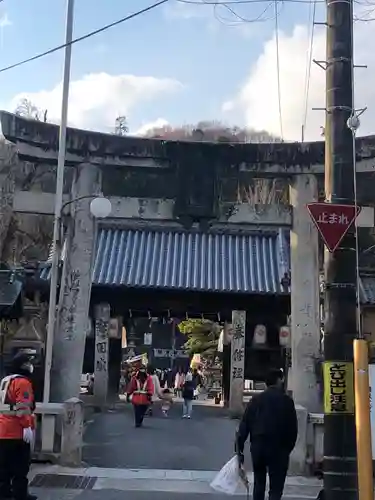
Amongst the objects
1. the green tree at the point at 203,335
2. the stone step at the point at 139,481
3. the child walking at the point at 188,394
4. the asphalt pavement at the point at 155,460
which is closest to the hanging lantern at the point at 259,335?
the child walking at the point at 188,394

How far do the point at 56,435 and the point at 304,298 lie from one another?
190 inches

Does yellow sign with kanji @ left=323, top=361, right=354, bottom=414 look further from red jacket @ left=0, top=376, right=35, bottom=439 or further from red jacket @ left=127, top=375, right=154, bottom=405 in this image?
red jacket @ left=127, top=375, right=154, bottom=405

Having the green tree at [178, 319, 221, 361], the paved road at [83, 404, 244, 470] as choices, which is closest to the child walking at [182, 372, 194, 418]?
the paved road at [83, 404, 244, 470]

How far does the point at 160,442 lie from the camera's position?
15141mm

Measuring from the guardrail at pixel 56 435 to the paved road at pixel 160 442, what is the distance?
0.85 meters

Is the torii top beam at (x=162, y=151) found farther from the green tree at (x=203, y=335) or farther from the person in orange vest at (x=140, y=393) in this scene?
the green tree at (x=203, y=335)

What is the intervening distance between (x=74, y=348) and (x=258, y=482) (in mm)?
5065

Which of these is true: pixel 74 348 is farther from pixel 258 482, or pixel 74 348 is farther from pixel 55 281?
pixel 258 482

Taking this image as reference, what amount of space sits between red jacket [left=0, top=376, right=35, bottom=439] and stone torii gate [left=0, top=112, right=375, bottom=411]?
10.7 feet

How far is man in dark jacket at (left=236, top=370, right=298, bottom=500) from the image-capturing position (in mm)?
7430

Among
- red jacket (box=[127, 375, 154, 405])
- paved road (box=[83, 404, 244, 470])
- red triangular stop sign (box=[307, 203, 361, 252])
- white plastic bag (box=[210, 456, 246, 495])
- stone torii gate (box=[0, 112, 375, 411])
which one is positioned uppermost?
stone torii gate (box=[0, 112, 375, 411])

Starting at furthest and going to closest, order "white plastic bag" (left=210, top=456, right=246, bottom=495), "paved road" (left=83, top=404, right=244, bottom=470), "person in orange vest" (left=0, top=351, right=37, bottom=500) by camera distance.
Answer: "paved road" (left=83, top=404, right=244, bottom=470) < "person in orange vest" (left=0, top=351, right=37, bottom=500) < "white plastic bag" (left=210, top=456, right=246, bottom=495)

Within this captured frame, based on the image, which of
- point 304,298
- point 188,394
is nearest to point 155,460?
point 304,298

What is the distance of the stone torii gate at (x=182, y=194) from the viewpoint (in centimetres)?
→ 1177
